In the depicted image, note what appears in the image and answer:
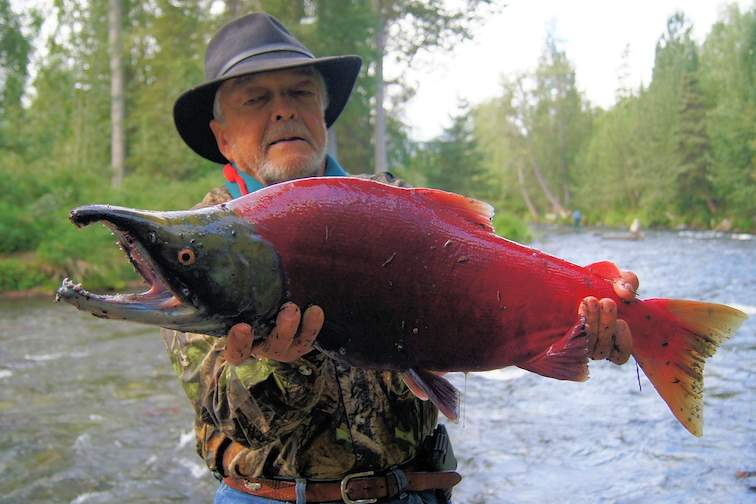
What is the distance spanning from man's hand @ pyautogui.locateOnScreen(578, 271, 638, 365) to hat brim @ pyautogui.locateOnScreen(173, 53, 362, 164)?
1.60 metres

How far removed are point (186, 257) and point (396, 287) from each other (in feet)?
1.77

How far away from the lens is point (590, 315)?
5.66ft

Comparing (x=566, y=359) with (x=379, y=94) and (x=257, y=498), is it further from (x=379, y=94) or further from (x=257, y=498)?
(x=379, y=94)

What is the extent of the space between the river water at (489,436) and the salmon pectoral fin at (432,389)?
237cm

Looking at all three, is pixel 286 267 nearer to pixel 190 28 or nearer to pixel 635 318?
pixel 635 318

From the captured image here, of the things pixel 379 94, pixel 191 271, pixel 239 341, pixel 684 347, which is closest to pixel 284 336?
pixel 239 341

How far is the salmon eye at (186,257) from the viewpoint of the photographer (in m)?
1.40

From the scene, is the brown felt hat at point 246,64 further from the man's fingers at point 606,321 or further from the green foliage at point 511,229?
the green foliage at point 511,229

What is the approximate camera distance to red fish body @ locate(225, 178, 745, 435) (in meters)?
1.56

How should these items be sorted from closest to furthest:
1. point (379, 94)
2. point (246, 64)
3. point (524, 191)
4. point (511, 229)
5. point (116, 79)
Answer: point (246, 64) < point (116, 79) < point (379, 94) < point (511, 229) < point (524, 191)

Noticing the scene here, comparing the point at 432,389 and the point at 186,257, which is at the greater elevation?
the point at 186,257

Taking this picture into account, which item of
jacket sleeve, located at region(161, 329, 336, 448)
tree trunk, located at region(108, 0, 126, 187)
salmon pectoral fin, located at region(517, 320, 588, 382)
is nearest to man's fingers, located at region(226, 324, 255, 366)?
jacket sleeve, located at region(161, 329, 336, 448)

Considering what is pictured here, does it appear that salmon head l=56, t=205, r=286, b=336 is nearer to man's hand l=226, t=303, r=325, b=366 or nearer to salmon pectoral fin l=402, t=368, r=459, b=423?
man's hand l=226, t=303, r=325, b=366

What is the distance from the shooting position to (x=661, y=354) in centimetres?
183
